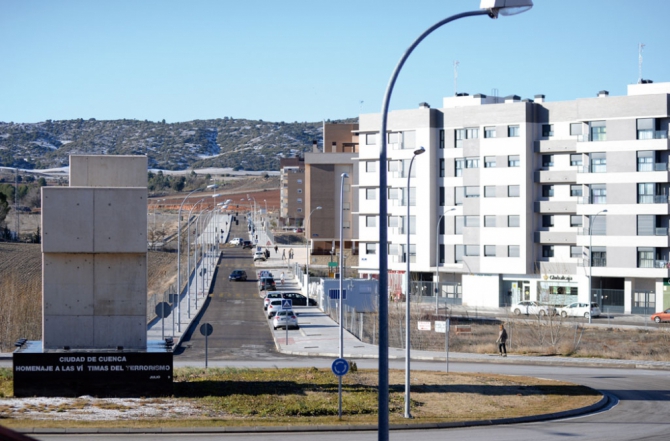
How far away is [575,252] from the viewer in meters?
64.5

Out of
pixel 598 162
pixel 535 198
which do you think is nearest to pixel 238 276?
pixel 535 198

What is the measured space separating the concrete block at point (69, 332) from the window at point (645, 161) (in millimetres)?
46887

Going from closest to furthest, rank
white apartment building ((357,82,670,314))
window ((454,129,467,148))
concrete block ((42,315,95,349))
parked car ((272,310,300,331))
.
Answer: concrete block ((42,315,95,349)) → parked car ((272,310,300,331)) → white apartment building ((357,82,670,314)) → window ((454,129,467,148))

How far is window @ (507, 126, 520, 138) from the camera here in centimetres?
6506

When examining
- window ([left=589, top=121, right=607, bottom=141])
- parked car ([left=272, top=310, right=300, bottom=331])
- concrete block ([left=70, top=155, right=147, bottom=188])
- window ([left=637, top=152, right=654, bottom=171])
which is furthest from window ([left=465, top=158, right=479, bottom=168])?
concrete block ([left=70, top=155, right=147, bottom=188])

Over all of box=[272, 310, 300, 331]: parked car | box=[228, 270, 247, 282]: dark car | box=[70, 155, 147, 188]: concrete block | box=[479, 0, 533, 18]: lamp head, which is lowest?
box=[272, 310, 300, 331]: parked car

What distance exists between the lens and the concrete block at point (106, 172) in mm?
24844

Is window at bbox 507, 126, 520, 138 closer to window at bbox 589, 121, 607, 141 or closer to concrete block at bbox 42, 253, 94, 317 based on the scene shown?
window at bbox 589, 121, 607, 141

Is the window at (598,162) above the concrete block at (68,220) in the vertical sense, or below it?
above

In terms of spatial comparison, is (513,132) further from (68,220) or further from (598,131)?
(68,220)

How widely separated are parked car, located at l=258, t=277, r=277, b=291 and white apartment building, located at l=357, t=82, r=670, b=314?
942 cm

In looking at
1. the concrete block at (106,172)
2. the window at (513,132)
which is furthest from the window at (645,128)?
the concrete block at (106,172)

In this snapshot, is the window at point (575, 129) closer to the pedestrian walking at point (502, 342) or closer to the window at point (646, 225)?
→ the window at point (646, 225)

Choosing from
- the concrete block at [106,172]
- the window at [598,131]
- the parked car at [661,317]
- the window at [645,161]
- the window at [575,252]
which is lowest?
the parked car at [661,317]
